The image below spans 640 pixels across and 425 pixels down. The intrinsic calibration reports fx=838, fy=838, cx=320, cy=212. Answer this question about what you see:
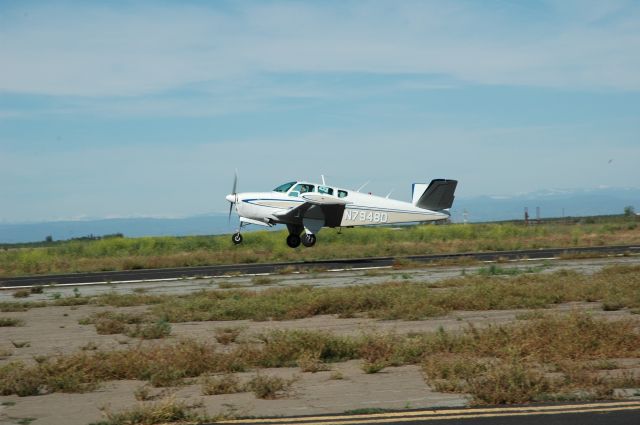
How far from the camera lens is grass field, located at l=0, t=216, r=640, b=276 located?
44.4 metres

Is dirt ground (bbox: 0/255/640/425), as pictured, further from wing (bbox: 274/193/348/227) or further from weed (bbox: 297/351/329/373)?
wing (bbox: 274/193/348/227)

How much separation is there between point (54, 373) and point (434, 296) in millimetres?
10471

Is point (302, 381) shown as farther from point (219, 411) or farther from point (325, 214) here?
point (325, 214)

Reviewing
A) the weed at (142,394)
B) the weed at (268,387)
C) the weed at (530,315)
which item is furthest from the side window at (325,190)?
the weed at (142,394)

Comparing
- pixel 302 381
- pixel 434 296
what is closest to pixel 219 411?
pixel 302 381

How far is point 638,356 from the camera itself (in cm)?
1235

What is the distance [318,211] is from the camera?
4119cm

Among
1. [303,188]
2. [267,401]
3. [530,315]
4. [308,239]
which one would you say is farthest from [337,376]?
[308,239]

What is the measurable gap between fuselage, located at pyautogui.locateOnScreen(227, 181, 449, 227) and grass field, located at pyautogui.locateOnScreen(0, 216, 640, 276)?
2.68m

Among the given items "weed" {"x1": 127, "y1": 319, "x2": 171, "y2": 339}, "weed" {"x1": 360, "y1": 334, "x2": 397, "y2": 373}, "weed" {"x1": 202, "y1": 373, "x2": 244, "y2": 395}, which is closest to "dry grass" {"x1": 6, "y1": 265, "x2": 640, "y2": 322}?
"weed" {"x1": 127, "y1": 319, "x2": 171, "y2": 339}

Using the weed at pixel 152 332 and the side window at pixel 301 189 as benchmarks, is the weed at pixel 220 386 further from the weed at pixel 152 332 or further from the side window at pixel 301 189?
the side window at pixel 301 189

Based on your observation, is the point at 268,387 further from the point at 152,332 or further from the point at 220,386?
the point at 152,332

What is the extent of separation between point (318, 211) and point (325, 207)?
18.4 inches

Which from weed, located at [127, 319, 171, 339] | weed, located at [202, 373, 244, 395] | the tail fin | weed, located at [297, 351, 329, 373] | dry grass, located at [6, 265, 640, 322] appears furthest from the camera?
the tail fin
